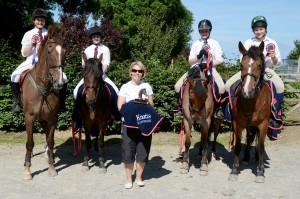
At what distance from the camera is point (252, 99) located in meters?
5.98

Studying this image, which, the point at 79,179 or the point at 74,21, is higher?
the point at 74,21

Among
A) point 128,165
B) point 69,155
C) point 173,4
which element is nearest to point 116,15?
point 173,4

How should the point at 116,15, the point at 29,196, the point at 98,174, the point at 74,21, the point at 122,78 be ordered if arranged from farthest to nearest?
the point at 116,15
the point at 74,21
the point at 122,78
the point at 98,174
the point at 29,196

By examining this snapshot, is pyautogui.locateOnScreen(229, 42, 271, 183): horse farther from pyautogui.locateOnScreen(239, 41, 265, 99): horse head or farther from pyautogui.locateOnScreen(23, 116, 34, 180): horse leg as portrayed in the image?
pyautogui.locateOnScreen(23, 116, 34, 180): horse leg

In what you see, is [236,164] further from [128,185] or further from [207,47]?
[207,47]

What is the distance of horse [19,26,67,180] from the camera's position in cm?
581

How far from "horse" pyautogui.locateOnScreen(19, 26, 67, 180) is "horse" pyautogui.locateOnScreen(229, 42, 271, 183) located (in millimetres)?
2997

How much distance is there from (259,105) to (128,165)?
2.47m

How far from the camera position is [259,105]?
6.06 metres

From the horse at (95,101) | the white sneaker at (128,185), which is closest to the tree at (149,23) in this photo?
the horse at (95,101)

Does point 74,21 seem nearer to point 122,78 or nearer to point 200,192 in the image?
point 122,78

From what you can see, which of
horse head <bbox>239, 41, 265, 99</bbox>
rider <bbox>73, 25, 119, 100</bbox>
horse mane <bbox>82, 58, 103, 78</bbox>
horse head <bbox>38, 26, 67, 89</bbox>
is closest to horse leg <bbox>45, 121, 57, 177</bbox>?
rider <bbox>73, 25, 119, 100</bbox>

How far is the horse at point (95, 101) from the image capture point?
5.96 metres

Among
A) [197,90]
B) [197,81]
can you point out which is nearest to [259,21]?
[197,81]
